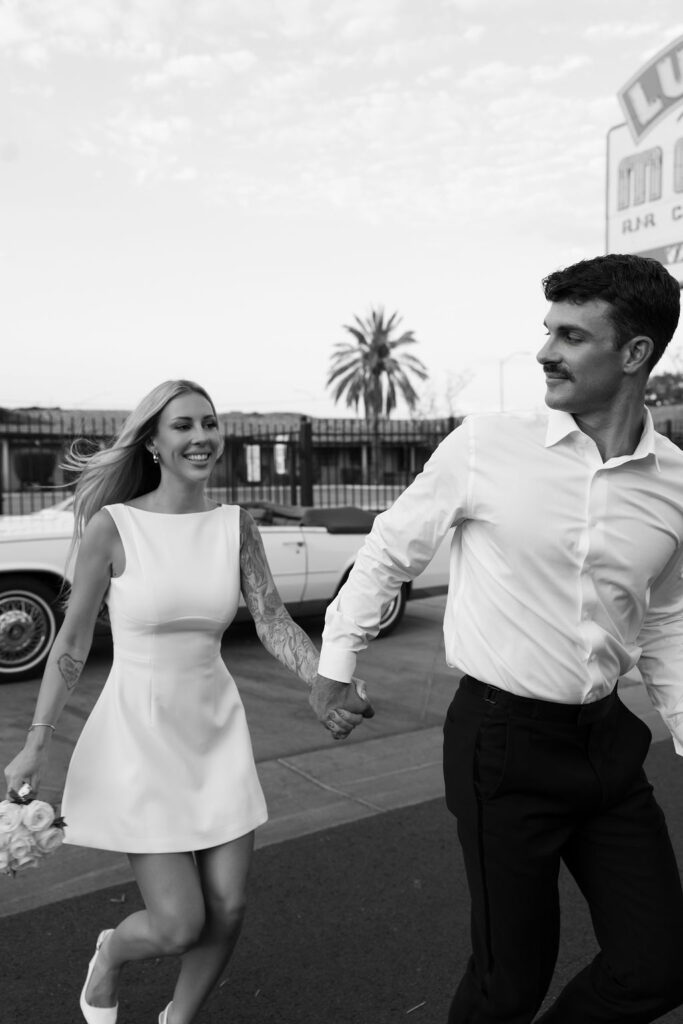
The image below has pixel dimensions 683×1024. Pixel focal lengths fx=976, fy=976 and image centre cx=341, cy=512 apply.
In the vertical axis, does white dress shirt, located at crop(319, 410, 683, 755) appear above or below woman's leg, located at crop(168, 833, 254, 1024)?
above

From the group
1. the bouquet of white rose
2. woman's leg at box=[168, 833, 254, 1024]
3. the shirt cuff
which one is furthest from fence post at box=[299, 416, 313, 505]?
the shirt cuff

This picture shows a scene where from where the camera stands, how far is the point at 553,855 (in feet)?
7.34

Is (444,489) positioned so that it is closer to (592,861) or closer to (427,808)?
(592,861)

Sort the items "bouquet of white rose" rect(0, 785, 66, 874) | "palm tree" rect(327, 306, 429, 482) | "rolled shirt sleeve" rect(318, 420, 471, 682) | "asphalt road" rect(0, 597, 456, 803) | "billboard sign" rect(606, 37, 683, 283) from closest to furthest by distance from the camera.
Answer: "rolled shirt sleeve" rect(318, 420, 471, 682) → "bouquet of white rose" rect(0, 785, 66, 874) → "asphalt road" rect(0, 597, 456, 803) → "billboard sign" rect(606, 37, 683, 283) → "palm tree" rect(327, 306, 429, 482)

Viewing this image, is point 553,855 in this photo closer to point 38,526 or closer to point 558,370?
point 558,370

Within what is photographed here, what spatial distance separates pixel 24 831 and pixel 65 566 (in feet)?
14.7

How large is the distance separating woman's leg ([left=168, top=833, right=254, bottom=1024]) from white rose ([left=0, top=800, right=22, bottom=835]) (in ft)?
1.72

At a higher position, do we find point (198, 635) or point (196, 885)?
point (198, 635)

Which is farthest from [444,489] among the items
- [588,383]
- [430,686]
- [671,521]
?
[430,686]

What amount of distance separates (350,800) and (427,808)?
0.39 meters

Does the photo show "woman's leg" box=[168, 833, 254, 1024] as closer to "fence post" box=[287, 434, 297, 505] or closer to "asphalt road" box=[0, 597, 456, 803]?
"asphalt road" box=[0, 597, 456, 803]

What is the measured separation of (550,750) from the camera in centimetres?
221

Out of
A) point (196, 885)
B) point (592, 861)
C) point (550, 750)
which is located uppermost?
point (550, 750)

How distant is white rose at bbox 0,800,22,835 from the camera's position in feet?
8.13
